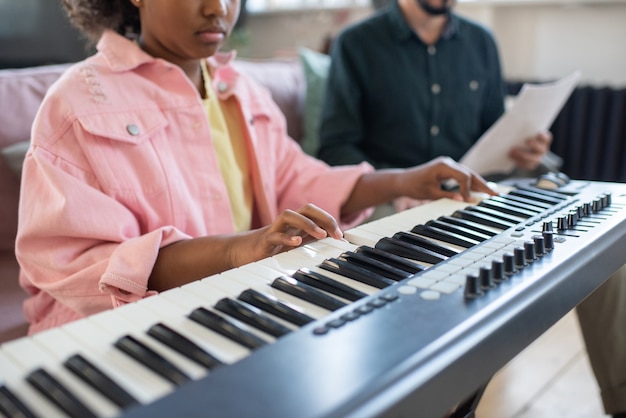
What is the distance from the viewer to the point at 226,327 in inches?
22.5

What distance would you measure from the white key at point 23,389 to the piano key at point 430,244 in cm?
47

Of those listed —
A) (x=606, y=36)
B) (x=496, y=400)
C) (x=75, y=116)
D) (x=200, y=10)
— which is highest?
(x=200, y=10)

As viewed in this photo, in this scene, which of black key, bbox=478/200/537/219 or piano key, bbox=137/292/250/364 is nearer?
piano key, bbox=137/292/250/364

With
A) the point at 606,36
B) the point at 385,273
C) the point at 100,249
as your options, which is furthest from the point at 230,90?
the point at 606,36

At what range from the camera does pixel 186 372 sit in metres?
0.51

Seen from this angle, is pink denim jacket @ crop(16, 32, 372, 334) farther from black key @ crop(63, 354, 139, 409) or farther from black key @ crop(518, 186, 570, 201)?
black key @ crop(518, 186, 570, 201)

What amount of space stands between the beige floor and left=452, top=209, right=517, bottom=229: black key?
0.60 meters

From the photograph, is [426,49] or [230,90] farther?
[426,49]

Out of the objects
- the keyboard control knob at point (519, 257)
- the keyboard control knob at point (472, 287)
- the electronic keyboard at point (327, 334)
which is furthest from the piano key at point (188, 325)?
the keyboard control knob at point (519, 257)

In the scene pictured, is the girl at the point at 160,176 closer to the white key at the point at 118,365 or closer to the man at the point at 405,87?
the white key at the point at 118,365

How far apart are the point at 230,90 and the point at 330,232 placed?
0.51m

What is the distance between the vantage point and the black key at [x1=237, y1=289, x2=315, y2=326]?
23.3 inches

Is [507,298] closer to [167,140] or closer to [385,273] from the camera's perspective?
[385,273]

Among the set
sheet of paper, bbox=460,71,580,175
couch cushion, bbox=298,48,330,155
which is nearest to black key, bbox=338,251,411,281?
sheet of paper, bbox=460,71,580,175
